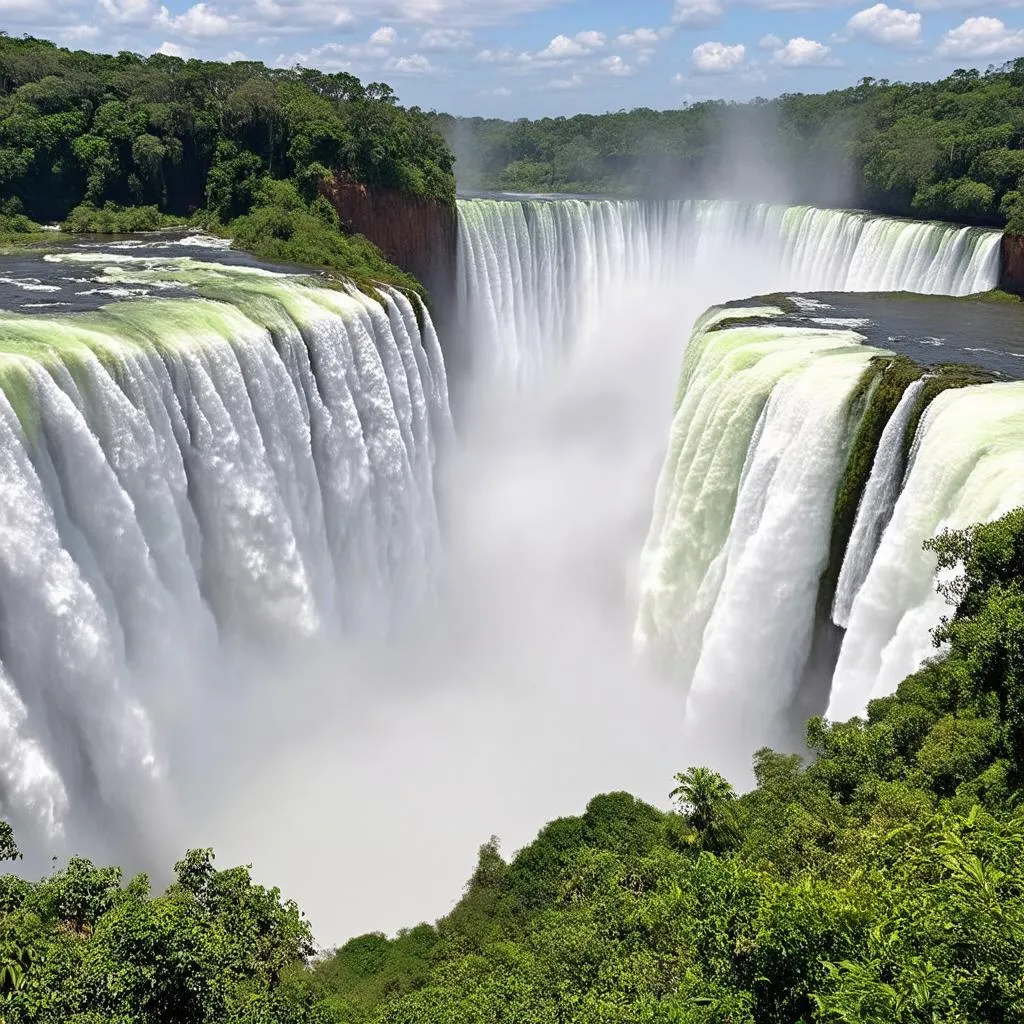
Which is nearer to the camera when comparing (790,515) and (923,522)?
→ (923,522)

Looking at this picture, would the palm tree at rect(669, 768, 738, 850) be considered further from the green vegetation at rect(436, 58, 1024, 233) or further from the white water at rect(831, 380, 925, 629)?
the green vegetation at rect(436, 58, 1024, 233)

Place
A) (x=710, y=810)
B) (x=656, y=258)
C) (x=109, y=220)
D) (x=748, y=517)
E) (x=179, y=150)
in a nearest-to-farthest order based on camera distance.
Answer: (x=710, y=810) < (x=748, y=517) < (x=109, y=220) < (x=179, y=150) < (x=656, y=258)

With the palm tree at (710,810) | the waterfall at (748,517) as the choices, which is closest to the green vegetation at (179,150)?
the waterfall at (748,517)

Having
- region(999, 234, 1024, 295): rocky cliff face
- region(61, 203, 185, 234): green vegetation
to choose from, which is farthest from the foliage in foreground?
region(61, 203, 185, 234): green vegetation

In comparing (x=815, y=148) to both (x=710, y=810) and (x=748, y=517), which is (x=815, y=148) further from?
(x=710, y=810)

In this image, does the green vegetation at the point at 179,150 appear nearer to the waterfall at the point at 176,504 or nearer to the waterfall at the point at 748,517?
the waterfall at the point at 176,504

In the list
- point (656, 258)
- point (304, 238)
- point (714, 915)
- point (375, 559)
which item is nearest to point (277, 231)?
point (304, 238)

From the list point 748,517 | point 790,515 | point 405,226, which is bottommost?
point 748,517

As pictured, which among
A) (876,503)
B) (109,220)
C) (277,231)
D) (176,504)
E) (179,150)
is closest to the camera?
(876,503)

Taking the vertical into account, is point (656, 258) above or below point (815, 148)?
below
